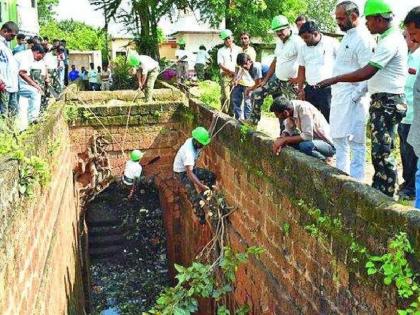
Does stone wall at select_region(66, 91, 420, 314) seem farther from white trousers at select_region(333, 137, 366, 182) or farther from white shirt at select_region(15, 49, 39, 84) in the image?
white shirt at select_region(15, 49, 39, 84)

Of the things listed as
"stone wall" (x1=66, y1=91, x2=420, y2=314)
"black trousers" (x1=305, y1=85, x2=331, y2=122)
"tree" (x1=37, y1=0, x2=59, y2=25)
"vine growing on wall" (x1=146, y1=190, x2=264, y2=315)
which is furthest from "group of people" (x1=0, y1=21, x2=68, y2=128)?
"tree" (x1=37, y1=0, x2=59, y2=25)

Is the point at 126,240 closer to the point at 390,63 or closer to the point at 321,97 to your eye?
the point at 321,97

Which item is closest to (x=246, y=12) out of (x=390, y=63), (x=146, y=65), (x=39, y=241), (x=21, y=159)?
(x=146, y=65)

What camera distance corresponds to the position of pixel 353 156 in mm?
5309

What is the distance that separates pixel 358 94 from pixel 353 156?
0.63 m

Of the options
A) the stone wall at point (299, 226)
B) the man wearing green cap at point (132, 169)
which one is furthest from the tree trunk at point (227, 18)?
the stone wall at point (299, 226)

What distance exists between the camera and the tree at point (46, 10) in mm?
58094

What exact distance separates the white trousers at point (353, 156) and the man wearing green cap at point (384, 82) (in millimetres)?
541

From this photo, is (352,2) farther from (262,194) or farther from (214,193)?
(214,193)

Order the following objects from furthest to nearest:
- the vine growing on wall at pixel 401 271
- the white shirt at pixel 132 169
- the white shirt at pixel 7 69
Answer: the white shirt at pixel 132 169 < the white shirt at pixel 7 69 < the vine growing on wall at pixel 401 271

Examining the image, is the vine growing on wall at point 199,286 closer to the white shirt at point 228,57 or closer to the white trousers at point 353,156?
the white trousers at point 353,156

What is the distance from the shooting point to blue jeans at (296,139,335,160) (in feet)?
16.5

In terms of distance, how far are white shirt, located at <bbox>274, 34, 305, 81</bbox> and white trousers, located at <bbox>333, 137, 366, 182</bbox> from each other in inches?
72.5

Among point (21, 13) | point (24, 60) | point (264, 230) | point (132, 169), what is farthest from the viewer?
point (21, 13)
